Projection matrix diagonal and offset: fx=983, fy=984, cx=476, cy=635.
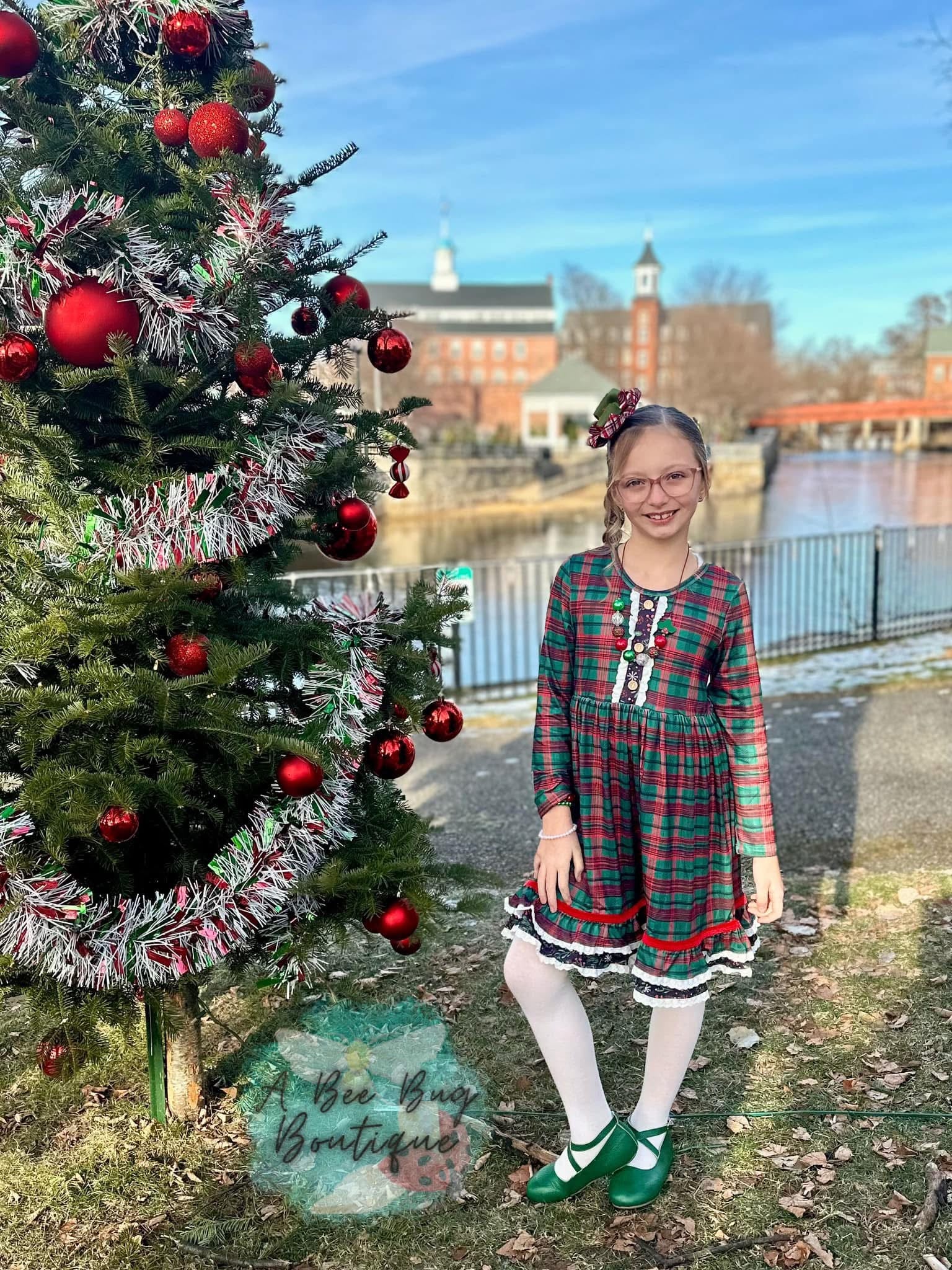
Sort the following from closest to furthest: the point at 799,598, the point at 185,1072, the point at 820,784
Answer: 1. the point at 185,1072
2. the point at 820,784
3. the point at 799,598

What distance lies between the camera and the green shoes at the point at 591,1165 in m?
2.52

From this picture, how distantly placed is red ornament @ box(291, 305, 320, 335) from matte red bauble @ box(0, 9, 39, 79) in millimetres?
850

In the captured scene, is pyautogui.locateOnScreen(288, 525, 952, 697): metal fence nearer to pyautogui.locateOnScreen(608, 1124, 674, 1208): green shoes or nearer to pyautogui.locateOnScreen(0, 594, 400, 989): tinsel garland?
pyautogui.locateOnScreen(0, 594, 400, 989): tinsel garland

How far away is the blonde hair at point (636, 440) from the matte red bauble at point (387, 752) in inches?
32.3

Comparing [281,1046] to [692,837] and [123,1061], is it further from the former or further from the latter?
[692,837]

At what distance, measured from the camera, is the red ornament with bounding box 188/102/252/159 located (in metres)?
2.31

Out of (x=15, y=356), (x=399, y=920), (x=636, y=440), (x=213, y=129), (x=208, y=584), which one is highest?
(x=213, y=129)

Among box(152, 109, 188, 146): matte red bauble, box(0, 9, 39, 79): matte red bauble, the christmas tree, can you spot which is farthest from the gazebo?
box(0, 9, 39, 79): matte red bauble

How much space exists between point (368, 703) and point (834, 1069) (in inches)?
76.2

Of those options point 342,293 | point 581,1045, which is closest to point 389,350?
point 342,293

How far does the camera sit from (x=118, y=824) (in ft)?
6.89

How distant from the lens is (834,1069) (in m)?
3.12

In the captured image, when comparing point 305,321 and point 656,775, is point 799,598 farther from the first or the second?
point 656,775

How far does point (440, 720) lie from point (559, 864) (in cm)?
66
